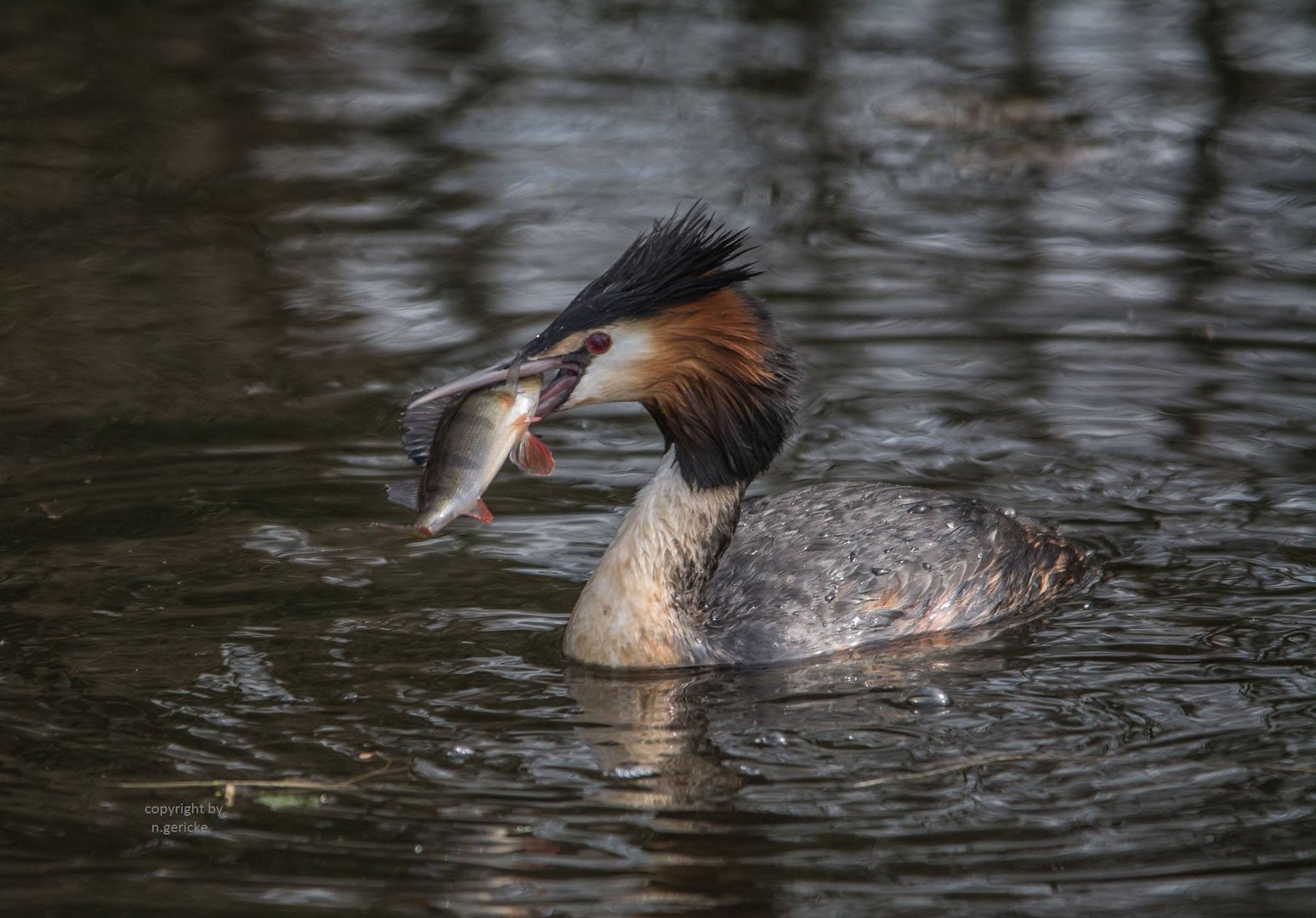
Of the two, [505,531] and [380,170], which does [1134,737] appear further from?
[380,170]

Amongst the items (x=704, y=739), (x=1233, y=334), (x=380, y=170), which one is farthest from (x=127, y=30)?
(x=704, y=739)

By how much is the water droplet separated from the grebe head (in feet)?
3.20

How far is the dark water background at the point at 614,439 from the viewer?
5.10m

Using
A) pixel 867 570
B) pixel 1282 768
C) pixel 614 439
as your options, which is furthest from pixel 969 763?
pixel 614 439

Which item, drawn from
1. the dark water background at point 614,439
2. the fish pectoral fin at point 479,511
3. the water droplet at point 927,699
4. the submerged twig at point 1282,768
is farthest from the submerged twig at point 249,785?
the submerged twig at point 1282,768

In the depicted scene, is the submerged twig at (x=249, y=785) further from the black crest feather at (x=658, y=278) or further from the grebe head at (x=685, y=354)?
the black crest feather at (x=658, y=278)

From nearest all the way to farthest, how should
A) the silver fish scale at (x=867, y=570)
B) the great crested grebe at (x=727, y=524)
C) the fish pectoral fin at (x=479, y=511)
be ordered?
the fish pectoral fin at (x=479, y=511) → the great crested grebe at (x=727, y=524) → the silver fish scale at (x=867, y=570)

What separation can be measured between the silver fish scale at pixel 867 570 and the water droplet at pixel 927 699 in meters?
0.56

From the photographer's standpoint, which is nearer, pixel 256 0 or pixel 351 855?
pixel 351 855

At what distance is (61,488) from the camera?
7.90 m

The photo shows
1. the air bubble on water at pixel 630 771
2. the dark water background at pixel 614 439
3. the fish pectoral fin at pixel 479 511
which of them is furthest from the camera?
the fish pectoral fin at pixel 479 511

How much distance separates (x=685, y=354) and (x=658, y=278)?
30cm

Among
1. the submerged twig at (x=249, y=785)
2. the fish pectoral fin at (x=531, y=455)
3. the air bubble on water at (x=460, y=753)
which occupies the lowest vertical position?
the air bubble on water at (x=460, y=753)

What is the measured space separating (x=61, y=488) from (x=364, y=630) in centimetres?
200
